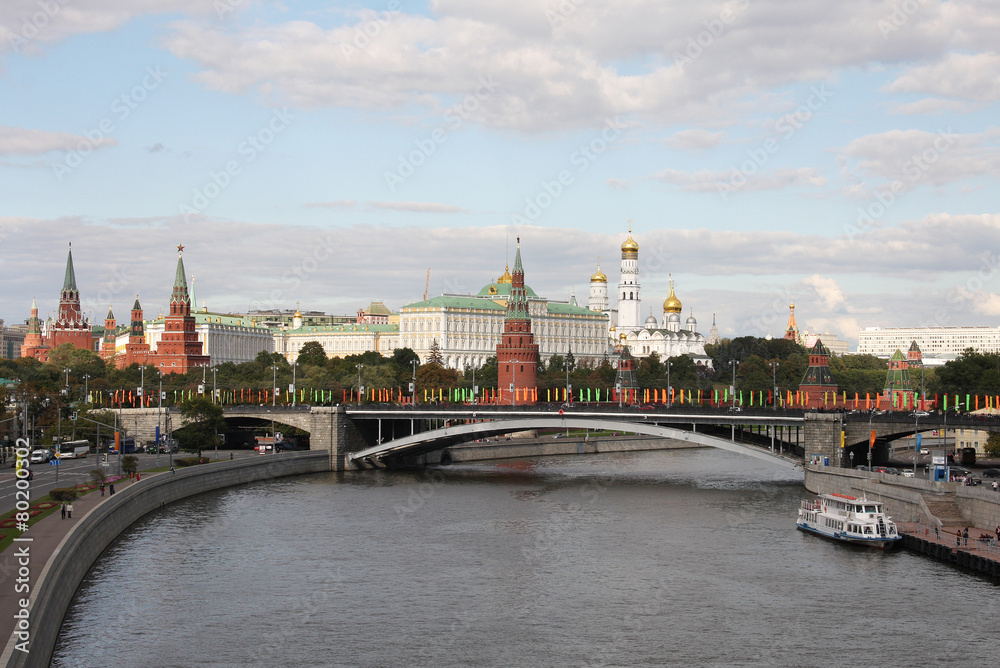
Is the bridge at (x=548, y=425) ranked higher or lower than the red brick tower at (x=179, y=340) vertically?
lower

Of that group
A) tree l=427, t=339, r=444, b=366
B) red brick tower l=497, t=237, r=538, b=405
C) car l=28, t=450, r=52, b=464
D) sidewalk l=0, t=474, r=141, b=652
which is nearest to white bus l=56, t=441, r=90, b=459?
car l=28, t=450, r=52, b=464

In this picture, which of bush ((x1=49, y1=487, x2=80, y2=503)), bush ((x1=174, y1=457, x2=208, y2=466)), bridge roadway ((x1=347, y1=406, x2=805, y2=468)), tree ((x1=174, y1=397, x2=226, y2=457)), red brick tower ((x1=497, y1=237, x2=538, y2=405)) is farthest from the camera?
red brick tower ((x1=497, y1=237, x2=538, y2=405))

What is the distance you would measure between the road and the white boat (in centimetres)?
3562

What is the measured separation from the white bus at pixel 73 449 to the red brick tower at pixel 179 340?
79.4 metres

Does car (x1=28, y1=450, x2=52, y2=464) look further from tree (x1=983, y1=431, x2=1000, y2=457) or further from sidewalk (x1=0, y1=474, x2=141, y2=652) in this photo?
tree (x1=983, y1=431, x2=1000, y2=457)

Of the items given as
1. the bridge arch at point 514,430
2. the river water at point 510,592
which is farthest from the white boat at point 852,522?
the bridge arch at point 514,430

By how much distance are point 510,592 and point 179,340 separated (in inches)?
5098

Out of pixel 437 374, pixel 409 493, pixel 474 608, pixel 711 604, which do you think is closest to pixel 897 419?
pixel 409 493

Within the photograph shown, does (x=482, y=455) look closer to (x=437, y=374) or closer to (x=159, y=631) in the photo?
(x=437, y=374)

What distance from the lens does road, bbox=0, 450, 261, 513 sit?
5288 centimetres

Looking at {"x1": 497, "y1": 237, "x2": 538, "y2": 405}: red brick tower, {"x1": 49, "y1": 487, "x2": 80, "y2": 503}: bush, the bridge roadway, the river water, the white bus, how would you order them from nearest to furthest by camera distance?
the river water → {"x1": 49, "y1": 487, "x2": 80, "y2": 503}: bush → the bridge roadway → the white bus → {"x1": 497, "y1": 237, "x2": 538, "y2": 405}: red brick tower

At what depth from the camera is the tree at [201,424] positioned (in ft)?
286

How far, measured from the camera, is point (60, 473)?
6544 cm

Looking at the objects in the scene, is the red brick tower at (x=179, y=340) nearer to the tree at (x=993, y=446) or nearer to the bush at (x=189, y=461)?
the bush at (x=189, y=461)
